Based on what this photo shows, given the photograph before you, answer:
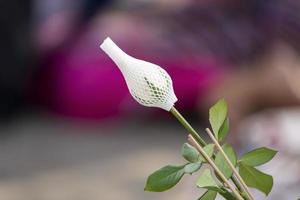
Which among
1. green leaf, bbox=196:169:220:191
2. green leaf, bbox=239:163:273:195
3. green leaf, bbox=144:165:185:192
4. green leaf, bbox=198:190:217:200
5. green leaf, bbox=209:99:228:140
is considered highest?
green leaf, bbox=209:99:228:140

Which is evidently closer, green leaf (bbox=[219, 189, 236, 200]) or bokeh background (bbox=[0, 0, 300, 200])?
green leaf (bbox=[219, 189, 236, 200])

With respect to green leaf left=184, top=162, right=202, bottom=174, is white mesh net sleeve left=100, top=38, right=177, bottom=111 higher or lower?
higher

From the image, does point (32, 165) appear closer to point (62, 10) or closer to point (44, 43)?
point (44, 43)

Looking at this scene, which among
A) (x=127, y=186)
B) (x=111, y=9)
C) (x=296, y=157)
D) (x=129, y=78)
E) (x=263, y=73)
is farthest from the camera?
(x=111, y=9)

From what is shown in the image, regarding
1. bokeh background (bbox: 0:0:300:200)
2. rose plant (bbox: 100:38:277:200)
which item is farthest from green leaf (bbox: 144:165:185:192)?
bokeh background (bbox: 0:0:300:200)

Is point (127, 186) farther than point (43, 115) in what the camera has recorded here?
No

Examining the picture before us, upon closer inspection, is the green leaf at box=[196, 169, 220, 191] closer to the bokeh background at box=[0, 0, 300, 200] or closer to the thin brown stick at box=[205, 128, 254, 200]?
the thin brown stick at box=[205, 128, 254, 200]

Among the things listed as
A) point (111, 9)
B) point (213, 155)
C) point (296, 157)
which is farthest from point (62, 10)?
point (213, 155)
